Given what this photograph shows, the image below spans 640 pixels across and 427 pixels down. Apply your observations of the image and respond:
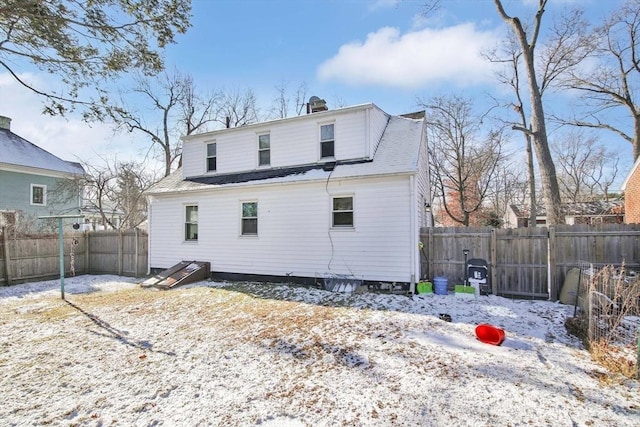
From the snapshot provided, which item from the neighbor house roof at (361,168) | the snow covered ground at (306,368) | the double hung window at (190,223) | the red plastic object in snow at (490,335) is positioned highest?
the neighbor house roof at (361,168)

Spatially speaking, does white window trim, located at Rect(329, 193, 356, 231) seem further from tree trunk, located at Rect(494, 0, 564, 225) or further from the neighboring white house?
tree trunk, located at Rect(494, 0, 564, 225)

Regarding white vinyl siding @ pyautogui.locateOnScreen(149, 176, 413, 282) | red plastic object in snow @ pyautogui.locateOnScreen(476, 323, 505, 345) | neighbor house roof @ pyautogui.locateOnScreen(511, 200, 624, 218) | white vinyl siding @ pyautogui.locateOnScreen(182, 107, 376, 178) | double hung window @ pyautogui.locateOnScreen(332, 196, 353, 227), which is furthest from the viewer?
neighbor house roof @ pyautogui.locateOnScreen(511, 200, 624, 218)

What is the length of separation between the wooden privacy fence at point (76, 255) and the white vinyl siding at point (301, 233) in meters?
1.54

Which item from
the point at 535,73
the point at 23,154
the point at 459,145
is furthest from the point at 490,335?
the point at 23,154

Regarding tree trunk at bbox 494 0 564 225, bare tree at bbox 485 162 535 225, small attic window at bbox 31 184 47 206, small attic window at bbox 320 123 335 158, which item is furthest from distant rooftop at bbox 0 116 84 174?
bare tree at bbox 485 162 535 225

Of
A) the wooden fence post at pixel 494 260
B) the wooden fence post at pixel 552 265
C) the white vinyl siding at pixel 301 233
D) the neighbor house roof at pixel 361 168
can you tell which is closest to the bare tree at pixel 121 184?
the white vinyl siding at pixel 301 233

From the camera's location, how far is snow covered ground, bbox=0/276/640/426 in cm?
336

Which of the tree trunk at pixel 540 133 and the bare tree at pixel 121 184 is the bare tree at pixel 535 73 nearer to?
the tree trunk at pixel 540 133

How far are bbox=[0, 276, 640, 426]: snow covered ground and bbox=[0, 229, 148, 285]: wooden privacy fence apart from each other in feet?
15.3

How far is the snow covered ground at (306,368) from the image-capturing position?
3.36m

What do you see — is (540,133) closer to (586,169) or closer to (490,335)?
(490,335)

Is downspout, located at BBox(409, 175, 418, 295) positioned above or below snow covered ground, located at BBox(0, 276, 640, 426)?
above

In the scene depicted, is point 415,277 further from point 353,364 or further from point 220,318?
point 220,318

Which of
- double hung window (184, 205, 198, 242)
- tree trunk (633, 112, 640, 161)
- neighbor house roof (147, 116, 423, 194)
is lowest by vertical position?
double hung window (184, 205, 198, 242)
